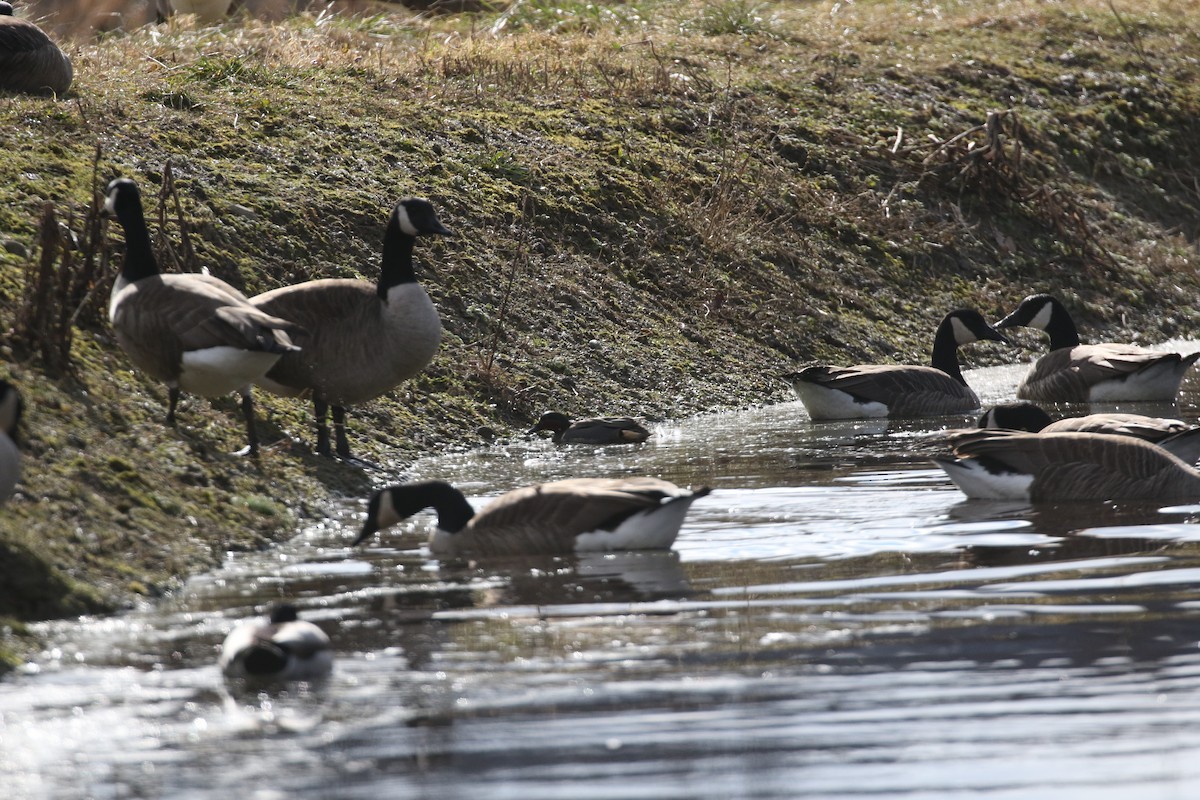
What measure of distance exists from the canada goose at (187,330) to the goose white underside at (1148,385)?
831 cm

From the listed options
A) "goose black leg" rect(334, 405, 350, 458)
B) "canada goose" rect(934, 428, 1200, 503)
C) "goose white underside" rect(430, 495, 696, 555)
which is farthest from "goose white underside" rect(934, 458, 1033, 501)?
"goose black leg" rect(334, 405, 350, 458)

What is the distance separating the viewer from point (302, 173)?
14.7 metres

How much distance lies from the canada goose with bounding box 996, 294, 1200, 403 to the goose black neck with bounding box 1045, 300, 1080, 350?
622mm

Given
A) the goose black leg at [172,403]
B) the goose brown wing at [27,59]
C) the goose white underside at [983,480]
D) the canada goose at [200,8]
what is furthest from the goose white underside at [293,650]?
the canada goose at [200,8]

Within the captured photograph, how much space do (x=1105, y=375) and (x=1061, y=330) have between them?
1479mm

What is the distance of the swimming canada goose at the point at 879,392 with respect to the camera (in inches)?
540

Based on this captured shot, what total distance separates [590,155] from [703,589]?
418 inches

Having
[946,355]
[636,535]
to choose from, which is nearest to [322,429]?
[636,535]

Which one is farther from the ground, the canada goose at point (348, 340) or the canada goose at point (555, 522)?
the canada goose at point (348, 340)

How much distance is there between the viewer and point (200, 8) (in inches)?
861

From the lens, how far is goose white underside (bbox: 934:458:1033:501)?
9.83m

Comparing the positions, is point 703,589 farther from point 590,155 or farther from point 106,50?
Result: point 106,50

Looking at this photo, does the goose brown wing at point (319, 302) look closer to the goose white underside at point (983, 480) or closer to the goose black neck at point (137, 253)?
the goose black neck at point (137, 253)

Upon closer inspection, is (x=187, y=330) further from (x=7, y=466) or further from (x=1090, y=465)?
(x=1090, y=465)
